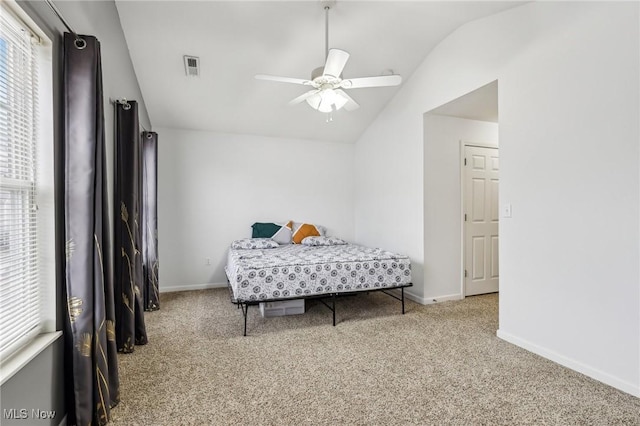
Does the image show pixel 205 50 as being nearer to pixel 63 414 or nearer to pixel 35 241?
pixel 35 241

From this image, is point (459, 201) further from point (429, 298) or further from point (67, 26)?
point (67, 26)

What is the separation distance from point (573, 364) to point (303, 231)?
135 inches

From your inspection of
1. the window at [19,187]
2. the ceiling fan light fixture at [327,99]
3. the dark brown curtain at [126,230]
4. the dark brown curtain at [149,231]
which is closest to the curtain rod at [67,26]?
the window at [19,187]

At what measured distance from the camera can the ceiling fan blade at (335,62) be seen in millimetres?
2176

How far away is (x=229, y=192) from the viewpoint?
4.76 m

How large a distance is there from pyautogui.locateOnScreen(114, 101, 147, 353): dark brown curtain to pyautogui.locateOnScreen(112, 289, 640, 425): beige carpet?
18cm

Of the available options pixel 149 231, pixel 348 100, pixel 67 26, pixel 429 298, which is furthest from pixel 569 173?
pixel 149 231

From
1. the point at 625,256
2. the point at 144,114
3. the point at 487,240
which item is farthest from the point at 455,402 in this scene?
the point at 144,114

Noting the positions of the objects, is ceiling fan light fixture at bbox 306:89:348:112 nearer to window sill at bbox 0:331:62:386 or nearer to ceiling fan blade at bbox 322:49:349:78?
ceiling fan blade at bbox 322:49:349:78

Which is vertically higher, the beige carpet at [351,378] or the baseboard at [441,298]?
the baseboard at [441,298]

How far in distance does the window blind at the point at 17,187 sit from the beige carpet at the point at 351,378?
0.78 meters

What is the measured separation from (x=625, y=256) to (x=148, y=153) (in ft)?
14.6

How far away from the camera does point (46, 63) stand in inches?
59.6

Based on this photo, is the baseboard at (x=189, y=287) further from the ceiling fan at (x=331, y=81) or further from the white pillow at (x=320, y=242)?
the ceiling fan at (x=331, y=81)
